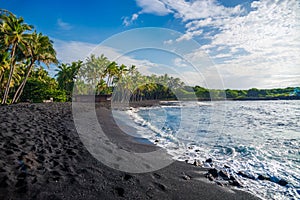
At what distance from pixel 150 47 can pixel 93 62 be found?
4325 centimetres

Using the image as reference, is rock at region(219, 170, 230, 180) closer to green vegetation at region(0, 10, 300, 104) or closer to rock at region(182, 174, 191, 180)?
rock at region(182, 174, 191, 180)

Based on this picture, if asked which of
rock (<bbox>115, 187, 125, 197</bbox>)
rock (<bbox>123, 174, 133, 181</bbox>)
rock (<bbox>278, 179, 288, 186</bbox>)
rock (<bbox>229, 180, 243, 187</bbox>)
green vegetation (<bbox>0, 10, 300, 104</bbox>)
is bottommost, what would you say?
rock (<bbox>278, 179, 288, 186</bbox>)

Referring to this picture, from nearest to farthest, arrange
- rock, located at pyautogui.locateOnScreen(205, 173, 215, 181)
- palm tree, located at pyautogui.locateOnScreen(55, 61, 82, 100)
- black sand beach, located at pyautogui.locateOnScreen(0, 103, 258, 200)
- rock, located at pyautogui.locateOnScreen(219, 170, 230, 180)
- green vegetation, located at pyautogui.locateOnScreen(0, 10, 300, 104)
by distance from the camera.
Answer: black sand beach, located at pyautogui.locateOnScreen(0, 103, 258, 200), rock, located at pyautogui.locateOnScreen(205, 173, 215, 181), rock, located at pyautogui.locateOnScreen(219, 170, 230, 180), green vegetation, located at pyautogui.locateOnScreen(0, 10, 300, 104), palm tree, located at pyautogui.locateOnScreen(55, 61, 82, 100)

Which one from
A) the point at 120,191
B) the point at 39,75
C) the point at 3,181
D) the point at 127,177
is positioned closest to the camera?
the point at 3,181

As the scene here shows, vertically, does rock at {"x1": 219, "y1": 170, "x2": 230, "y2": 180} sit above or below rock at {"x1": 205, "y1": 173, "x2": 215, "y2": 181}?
below

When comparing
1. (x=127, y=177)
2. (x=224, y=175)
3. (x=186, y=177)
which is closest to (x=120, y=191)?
(x=127, y=177)

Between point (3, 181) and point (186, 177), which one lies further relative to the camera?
point (186, 177)

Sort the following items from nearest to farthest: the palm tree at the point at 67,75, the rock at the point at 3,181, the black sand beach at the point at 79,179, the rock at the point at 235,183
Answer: the rock at the point at 3,181
the black sand beach at the point at 79,179
the rock at the point at 235,183
the palm tree at the point at 67,75

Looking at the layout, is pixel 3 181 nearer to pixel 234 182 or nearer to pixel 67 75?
pixel 234 182

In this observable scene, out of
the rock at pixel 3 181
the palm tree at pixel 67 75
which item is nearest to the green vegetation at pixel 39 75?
the palm tree at pixel 67 75

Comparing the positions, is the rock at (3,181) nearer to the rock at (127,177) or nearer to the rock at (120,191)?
the rock at (120,191)

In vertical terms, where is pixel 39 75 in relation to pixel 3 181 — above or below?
above

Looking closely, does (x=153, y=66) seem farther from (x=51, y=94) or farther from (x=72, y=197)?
(x=51, y=94)

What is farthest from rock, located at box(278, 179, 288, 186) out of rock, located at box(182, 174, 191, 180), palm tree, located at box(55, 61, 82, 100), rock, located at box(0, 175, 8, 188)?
palm tree, located at box(55, 61, 82, 100)
